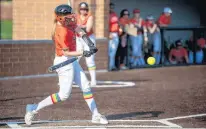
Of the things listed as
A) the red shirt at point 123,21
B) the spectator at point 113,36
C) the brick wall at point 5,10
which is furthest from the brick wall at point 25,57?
the brick wall at point 5,10

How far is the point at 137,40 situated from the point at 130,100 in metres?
7.81

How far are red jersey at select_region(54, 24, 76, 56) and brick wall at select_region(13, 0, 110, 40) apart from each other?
9191mm

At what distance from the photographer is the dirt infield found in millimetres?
10305

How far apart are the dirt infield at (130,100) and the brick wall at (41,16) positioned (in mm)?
1894

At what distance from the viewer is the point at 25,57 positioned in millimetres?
17359

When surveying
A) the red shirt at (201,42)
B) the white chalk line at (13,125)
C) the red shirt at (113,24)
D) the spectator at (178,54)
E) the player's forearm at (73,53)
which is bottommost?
A: the white chalk line at (13,125)

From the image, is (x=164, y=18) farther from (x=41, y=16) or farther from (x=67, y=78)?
(x=67, y=78)

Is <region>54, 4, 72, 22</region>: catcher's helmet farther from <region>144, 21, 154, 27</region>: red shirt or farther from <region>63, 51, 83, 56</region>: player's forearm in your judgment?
<region>144, 21, 154, 27</region>: red shirt

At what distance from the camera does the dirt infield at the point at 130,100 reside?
1030 cm

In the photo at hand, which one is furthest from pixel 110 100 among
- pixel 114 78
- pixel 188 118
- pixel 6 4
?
pixel 6 4

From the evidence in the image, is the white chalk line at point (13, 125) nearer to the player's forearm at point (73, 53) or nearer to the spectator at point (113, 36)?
the player's forearm at point (73, 53)

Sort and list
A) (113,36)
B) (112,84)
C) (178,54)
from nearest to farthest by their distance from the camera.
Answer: (112,84), (113,36), (178,54)


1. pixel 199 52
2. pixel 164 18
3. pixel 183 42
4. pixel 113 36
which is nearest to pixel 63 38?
pixel 113 36

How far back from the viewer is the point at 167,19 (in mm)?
21031
